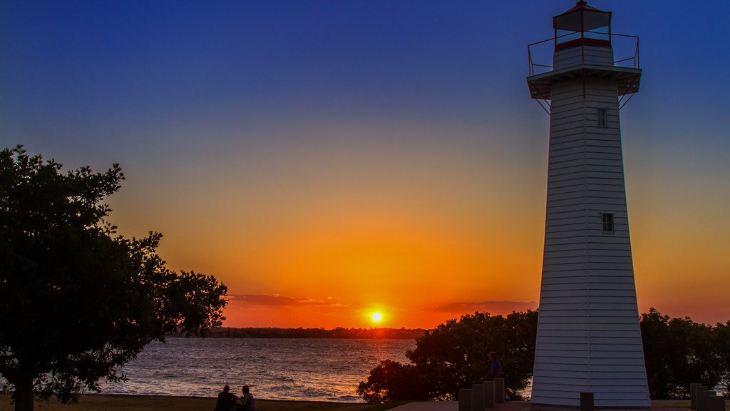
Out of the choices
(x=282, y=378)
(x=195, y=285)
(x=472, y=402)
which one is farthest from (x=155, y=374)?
(x=472, y=402)

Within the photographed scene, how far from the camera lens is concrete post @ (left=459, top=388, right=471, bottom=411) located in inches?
712

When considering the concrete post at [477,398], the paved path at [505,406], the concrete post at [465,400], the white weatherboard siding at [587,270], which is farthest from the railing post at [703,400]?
the concrete post at [465,400]

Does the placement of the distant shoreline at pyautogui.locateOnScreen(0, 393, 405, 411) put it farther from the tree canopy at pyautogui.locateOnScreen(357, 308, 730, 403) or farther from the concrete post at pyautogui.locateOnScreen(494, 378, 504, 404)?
the concrete post at pyautogui.locateOnScreen(494, 378, 504, 404)

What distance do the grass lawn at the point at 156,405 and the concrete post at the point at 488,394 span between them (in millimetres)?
6959

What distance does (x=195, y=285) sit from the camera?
21.0 metres

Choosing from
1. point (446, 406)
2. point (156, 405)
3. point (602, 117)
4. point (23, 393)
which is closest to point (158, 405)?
point (156, 405)

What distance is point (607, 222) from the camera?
62.9 ft

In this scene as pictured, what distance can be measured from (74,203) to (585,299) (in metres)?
15.4

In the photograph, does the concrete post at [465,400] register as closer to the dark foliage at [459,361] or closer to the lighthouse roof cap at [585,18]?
the lighthouse roof cap at [585,18]

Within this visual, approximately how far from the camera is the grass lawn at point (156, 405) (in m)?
27.5

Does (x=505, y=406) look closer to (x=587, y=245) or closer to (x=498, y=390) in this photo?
(x=498, y=390)

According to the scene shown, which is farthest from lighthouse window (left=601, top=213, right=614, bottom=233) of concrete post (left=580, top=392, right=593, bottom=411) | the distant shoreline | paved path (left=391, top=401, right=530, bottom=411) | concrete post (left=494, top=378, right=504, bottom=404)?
the distant shoreline

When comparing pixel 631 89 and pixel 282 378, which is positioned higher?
pixel 631 89

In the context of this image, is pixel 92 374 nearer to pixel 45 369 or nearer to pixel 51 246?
pixel 45 369
